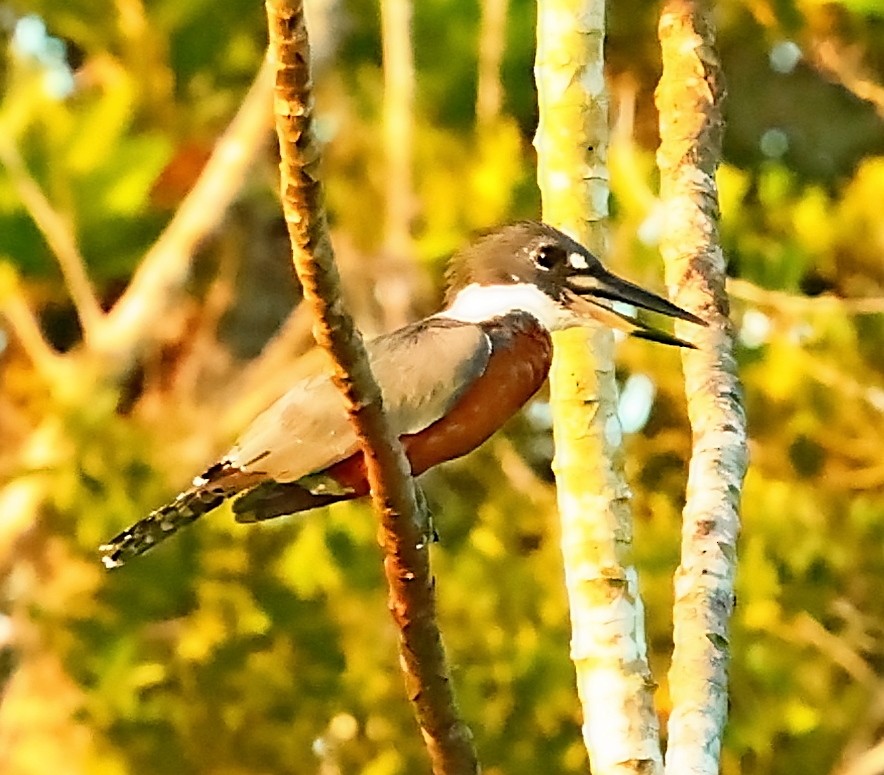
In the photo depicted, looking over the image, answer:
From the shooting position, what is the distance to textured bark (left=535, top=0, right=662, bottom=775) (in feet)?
4.21

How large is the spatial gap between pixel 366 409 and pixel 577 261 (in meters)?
0.54

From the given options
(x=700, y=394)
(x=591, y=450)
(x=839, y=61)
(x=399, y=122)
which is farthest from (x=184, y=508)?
(x=839, y=61)

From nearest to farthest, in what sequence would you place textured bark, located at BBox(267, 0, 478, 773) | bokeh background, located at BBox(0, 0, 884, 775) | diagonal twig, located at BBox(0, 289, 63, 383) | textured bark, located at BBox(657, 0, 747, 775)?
textured bark, located at BBox(267, 0, 478, 773), textured bark, located at BBox(657, 0, 747, 775), bokeh background, located at BBox(0, 0, 884, 775), diagonal twig, located at BBox(0, 289, 63, 383)

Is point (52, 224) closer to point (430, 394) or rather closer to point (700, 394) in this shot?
point (430, 394)

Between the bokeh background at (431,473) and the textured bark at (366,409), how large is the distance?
0.96 m

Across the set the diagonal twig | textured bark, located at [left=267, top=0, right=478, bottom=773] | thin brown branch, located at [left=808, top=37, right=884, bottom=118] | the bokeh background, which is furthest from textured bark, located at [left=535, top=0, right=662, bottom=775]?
the diagonal twig

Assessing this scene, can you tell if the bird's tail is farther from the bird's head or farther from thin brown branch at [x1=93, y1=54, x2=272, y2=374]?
thin brown branch at [x1=93, y1=54, x2=272, y2=374]

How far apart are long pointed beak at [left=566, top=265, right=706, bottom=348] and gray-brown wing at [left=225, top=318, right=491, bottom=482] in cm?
10

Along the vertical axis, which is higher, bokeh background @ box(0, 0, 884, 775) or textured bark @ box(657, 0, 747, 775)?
textured bark @ box(657, 0, 747, 775)

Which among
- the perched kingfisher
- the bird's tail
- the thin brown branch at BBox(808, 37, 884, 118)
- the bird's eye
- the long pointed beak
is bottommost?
the thin brown branch at BBox(808, 37, 884, 118)

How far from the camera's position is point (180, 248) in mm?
2420

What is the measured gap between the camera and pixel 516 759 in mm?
2100

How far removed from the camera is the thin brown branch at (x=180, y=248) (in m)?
2.41

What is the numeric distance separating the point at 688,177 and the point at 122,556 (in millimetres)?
631
